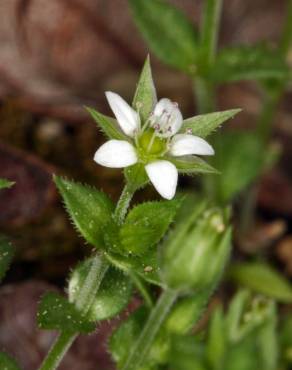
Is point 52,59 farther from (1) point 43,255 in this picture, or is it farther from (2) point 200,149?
(2) point 200,149

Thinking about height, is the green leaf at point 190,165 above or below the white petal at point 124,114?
below

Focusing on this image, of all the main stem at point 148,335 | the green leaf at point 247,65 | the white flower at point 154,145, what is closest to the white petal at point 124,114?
the white flower at point 154,145

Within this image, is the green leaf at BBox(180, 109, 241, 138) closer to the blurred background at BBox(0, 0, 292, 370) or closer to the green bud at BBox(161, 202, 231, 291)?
the green bud at BBox(161, 202, 231, 291)

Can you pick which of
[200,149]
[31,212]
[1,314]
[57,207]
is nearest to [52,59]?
[57,207]

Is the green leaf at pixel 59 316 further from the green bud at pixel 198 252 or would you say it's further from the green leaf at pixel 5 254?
the green bud at pixel 198 252

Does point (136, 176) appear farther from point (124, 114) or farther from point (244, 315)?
point (244, 315)

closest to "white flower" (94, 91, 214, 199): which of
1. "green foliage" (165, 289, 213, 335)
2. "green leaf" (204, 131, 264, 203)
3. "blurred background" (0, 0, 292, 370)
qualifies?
"green foliage" (165, 289, 213, 335)
